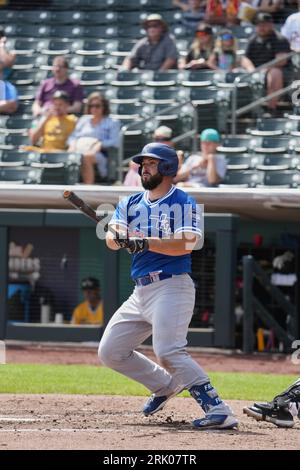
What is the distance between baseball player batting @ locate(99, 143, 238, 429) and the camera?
272 inches

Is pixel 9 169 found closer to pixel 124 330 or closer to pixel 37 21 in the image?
pixel 37 21

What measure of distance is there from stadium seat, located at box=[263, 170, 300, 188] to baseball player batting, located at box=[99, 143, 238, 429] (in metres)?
6.02

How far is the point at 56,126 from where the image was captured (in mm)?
14250

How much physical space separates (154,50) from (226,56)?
1053 mm

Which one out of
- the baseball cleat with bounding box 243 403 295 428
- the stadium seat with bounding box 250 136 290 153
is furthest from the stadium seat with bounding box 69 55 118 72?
the baseball cleat with bounding box 243 403 295 428

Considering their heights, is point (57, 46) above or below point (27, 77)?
above

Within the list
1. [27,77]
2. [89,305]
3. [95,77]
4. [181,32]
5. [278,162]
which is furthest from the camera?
[181,32]

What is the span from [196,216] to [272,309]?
7006 millimetres

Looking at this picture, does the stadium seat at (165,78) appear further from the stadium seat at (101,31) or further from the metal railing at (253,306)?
the metal railing at (253,306)

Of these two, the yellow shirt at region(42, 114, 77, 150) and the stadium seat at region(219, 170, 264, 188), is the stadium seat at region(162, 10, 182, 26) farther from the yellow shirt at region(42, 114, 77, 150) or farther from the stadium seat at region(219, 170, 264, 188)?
the stadium seat at region(219, 170, 264, 188)

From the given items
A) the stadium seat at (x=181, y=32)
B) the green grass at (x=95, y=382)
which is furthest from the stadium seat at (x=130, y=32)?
the green grass at (x=95, y=382)

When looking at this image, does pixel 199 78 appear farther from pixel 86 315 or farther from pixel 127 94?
pixel 86 315

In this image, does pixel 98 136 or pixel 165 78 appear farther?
pixel 165 78

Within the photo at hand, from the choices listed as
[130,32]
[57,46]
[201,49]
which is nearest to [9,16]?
[57,46]
